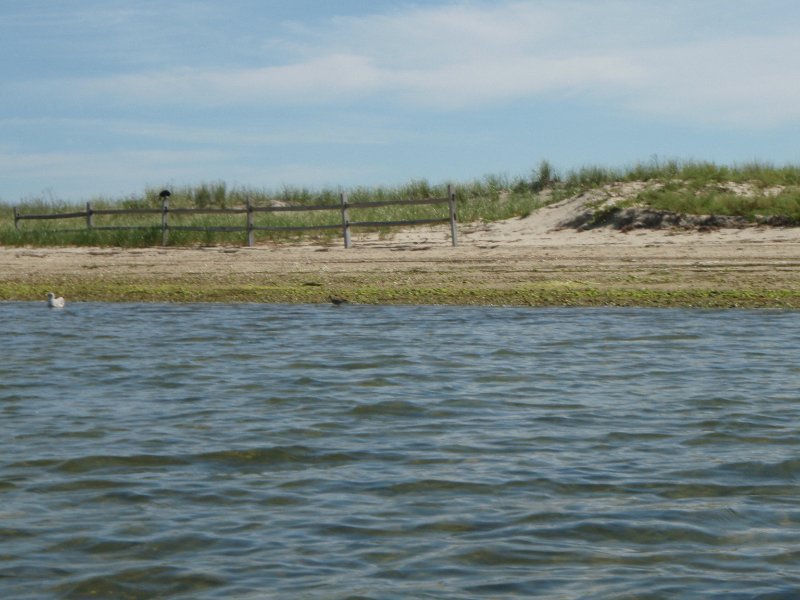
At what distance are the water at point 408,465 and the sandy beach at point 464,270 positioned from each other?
8.61ft

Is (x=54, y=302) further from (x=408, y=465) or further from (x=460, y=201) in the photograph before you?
(x=460, y=201)

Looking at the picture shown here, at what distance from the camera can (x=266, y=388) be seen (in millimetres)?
10477

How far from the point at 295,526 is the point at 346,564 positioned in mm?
683

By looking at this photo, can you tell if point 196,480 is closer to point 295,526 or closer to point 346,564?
point 295,526

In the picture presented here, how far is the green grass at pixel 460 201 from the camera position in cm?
2602

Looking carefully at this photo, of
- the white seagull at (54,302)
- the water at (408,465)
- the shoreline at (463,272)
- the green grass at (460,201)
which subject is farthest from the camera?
the green grass at (460,201)

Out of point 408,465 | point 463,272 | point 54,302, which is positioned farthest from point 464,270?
point 408,465

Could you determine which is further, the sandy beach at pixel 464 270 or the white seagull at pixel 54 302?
the white seagull at pixel 54 302

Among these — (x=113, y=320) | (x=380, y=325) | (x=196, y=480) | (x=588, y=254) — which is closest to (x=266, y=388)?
(x=196, y=480)

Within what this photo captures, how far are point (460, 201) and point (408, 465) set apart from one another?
26.7 metres

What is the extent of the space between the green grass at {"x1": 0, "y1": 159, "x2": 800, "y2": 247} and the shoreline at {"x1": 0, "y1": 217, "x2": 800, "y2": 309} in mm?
1806

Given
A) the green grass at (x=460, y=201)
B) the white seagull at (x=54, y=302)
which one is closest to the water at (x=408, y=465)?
the white seagull at (x=54, y=302)

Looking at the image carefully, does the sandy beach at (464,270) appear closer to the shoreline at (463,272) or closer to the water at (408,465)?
the shoreline at (463,272)

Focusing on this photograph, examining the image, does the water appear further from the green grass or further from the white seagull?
the green grass
